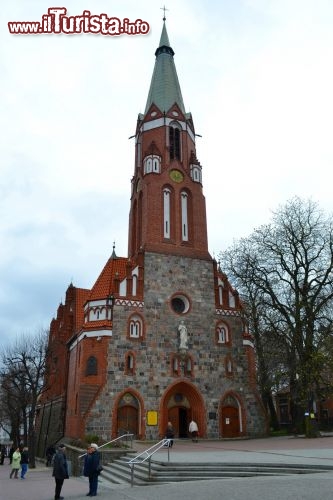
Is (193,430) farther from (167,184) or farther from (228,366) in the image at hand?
(167,184)

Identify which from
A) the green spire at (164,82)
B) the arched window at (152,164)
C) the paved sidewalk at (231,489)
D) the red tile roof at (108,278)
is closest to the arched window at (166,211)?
the arched window at (152,164)

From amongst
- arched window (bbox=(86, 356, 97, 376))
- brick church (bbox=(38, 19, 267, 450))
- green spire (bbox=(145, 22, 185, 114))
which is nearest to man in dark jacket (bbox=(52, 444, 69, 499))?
brick church (bbox=(38, 19, 267, 450))

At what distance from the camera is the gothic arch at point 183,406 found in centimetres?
3030

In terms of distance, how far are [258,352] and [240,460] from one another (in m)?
19.2

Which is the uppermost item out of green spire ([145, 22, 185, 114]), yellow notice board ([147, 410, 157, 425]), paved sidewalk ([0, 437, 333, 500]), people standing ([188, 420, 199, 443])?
green spire ([145, 22, 185, 114])

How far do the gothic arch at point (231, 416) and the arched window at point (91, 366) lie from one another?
9083 mm

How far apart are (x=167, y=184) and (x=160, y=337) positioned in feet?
42.1

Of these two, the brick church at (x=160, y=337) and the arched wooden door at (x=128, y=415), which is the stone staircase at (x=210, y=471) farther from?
the brick church at (x=160, y=337)

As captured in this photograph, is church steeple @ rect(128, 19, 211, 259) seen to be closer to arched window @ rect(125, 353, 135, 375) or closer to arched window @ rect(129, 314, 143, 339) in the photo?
arched window @ rect(129, 314, 143, 339)

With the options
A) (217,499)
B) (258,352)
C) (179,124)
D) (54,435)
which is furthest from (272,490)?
(179,124)

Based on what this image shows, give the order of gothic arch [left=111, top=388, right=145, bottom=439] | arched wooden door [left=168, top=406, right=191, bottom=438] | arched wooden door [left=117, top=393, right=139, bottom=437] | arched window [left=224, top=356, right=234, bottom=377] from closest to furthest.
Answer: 1. gothic arch [left=111, top=388, right=145, bottom=439]
2. arched wooden door [left=117, top=393, right=139, bottom=437]
3. arched wooden door [left=168, top=406, right=191, bottom=438]
4. arched window [left=224, top=356, right=234, bottom=377]

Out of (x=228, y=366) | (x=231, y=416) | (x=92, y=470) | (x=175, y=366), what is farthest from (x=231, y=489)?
(x=228, y=366)

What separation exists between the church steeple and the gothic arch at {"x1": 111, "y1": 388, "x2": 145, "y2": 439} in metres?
10.4

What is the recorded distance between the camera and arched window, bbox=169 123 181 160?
39344mm
